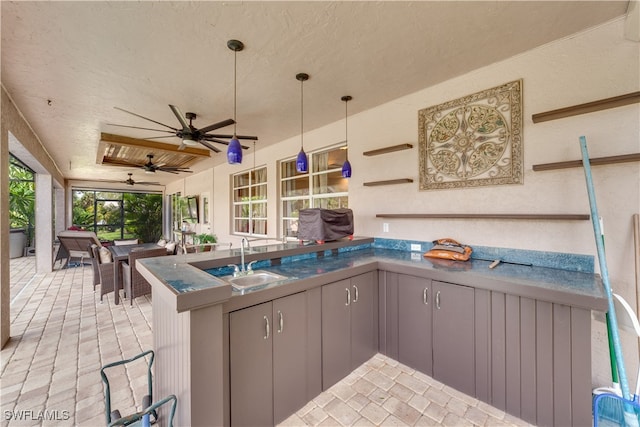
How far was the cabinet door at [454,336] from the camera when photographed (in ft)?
6.14

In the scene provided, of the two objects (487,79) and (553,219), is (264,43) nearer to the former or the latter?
(487,79)

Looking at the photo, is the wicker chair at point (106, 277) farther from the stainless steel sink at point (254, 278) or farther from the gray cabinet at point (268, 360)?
the gray cabinet at point (268, 360)

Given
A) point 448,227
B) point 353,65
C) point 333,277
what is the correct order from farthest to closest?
point 448,227 → point 353,65 → point 333,277

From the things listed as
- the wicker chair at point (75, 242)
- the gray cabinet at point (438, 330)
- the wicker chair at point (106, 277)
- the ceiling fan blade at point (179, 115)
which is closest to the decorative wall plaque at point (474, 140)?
the gray cabinet at point (438, 330)

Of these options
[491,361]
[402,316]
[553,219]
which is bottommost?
[491,361]

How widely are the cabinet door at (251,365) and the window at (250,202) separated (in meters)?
4.08

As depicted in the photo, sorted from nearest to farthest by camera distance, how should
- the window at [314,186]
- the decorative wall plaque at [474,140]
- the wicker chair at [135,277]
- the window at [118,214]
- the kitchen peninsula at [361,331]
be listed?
1. the kitchen peninsula at [361,331]
2. the decorative wall plaque at [474,140]
3. the wicker chair at [135,277]
4. the window at [314,186]
5. the window at [118,214]

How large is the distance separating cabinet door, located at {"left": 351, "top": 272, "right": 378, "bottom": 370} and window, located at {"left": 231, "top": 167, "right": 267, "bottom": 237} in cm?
362

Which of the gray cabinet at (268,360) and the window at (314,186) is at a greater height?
the window at (314,186)

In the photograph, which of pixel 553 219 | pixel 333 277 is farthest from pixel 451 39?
pixel 333 277

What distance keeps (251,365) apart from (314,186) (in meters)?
3.27

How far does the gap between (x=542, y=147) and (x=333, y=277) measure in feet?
6.80

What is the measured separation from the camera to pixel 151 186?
428 inches

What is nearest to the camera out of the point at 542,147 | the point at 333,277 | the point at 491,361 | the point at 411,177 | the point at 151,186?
the point at 491,361
